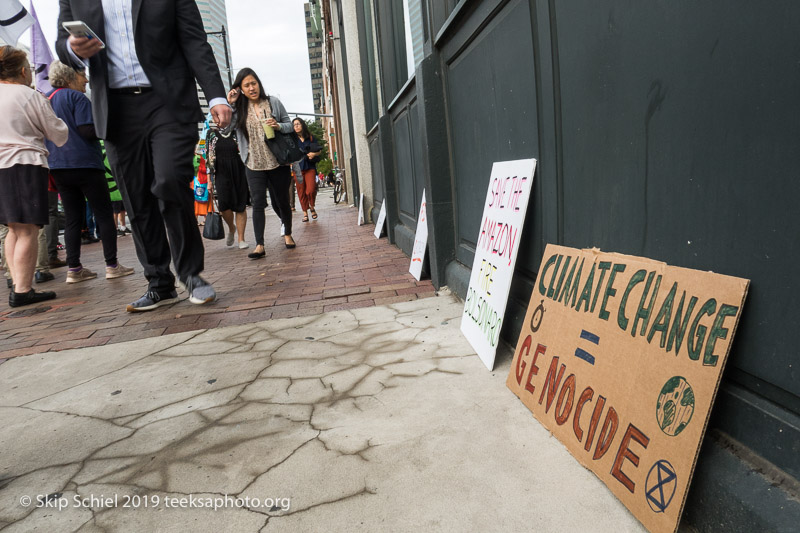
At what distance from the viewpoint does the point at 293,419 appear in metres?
1.82

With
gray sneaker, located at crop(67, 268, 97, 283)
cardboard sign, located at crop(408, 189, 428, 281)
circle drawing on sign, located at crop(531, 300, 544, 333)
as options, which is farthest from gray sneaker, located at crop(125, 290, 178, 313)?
circle drawing on sign, located at crop(531, 300, 544, 333)

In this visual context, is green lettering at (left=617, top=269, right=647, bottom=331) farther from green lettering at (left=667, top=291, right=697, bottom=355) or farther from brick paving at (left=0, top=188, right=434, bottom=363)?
brick paving at (left=0, top=188, right=434, bottom=363)

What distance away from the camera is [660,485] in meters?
1.10

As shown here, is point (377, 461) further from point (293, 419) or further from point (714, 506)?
point (714, 506)

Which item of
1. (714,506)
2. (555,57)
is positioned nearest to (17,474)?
(714,506)

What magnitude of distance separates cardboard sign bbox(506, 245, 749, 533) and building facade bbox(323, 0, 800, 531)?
6 centimetres

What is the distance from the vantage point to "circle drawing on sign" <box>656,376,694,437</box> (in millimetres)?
1070

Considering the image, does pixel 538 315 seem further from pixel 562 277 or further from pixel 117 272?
pixel 117 272

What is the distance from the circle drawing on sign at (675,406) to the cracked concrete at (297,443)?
25cm

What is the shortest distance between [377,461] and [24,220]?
12.8 ft

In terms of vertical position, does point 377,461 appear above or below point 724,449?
below

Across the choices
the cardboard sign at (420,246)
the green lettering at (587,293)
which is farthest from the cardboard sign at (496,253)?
the cardboard sign at (420,246)

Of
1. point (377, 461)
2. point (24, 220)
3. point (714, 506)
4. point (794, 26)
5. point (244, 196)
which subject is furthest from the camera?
point (244, 196)

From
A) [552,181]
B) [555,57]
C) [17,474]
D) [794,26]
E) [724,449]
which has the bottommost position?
[17,474]
